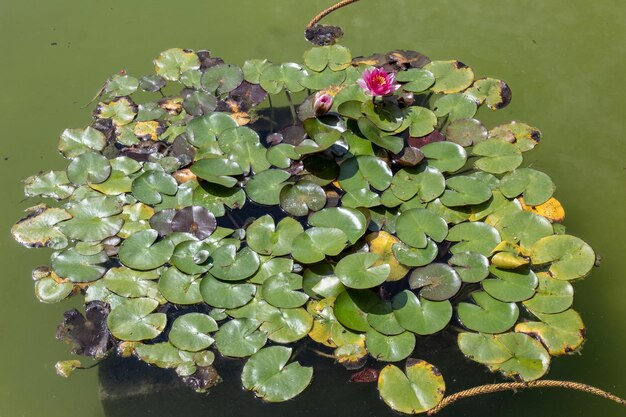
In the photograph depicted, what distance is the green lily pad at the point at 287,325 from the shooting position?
2.40m

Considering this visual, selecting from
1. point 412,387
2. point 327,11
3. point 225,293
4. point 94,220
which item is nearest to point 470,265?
point 412,387

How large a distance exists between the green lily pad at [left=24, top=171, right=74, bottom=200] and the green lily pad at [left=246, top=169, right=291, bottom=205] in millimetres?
1012

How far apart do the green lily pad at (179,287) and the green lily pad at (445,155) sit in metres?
1.34

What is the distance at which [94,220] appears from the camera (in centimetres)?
279

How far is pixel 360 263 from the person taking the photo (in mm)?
2410

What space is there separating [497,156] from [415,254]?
797 mm

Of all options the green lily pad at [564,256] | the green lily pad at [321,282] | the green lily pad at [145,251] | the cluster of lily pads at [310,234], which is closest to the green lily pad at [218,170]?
the cluster of lily pads at [310,234]

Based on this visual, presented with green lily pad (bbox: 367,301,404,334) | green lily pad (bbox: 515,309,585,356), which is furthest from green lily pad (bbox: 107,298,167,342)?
green lily pad (bbox: 515,309,585,356)

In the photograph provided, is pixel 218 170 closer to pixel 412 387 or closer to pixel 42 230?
pixel 42 230

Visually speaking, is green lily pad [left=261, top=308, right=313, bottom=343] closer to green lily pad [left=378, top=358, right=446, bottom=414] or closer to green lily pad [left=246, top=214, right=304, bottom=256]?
green lily pad [left=246, top=214, right=304, bottom=256]

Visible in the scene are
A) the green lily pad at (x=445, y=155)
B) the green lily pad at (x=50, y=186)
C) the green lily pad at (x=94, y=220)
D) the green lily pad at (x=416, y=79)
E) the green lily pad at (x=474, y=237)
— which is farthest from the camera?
the green lily pad at (x=416, y=79)

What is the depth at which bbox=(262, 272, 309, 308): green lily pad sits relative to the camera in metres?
2.46

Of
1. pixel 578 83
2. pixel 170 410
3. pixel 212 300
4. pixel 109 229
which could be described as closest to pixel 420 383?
pixel 212 300

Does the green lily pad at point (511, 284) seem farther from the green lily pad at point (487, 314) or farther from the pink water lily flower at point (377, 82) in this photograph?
the pink water lily flower at point (377, 82)
